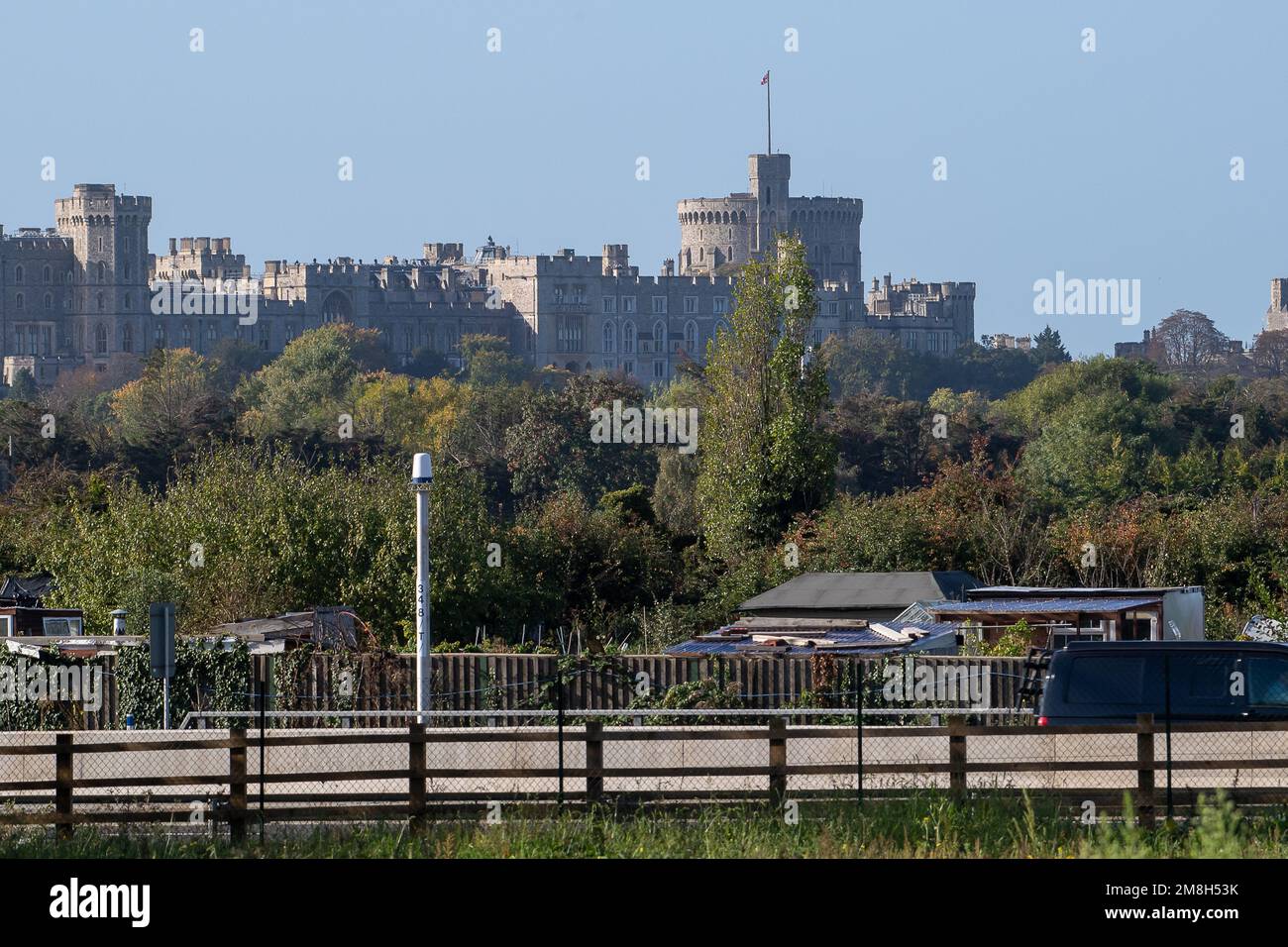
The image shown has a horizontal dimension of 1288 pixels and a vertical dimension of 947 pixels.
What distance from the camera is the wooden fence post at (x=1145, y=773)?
15977 millimetres

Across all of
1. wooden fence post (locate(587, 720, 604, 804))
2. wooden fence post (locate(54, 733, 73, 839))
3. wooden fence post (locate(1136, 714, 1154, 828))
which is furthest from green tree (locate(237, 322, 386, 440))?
wooden fence post (locate(1136, 714, 1154, 828))

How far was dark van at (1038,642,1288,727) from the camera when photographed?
17859mm

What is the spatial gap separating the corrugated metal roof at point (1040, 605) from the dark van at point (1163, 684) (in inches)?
401

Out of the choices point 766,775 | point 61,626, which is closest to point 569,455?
point 61,626

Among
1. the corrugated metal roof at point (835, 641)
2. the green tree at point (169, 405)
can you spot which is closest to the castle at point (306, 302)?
the green tree at point (169, 405)

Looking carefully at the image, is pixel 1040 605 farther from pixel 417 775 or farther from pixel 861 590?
pixel 417 775

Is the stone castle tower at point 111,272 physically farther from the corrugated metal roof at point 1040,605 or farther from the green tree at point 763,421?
the corrugated metal roof at point 1040,605

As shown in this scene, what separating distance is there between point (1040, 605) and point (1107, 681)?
11706 mm

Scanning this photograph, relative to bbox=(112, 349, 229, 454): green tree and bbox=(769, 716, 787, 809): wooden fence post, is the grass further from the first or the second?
bbox=(112, 349, 229, 454): green tree

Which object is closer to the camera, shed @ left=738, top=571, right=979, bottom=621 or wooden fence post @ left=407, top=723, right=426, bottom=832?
wooden fence post @ left=407, top=723, right=426, bottom=832

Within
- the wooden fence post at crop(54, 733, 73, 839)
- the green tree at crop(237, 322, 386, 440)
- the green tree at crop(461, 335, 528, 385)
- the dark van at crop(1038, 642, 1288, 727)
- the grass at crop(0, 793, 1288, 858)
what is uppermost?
the green tree at crop(461, 335, 528, 385)

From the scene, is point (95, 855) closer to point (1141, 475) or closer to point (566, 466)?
point (1141, 475)

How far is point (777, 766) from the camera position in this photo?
17172mm

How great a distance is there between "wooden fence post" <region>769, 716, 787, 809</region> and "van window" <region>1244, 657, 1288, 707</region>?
4070 mm
